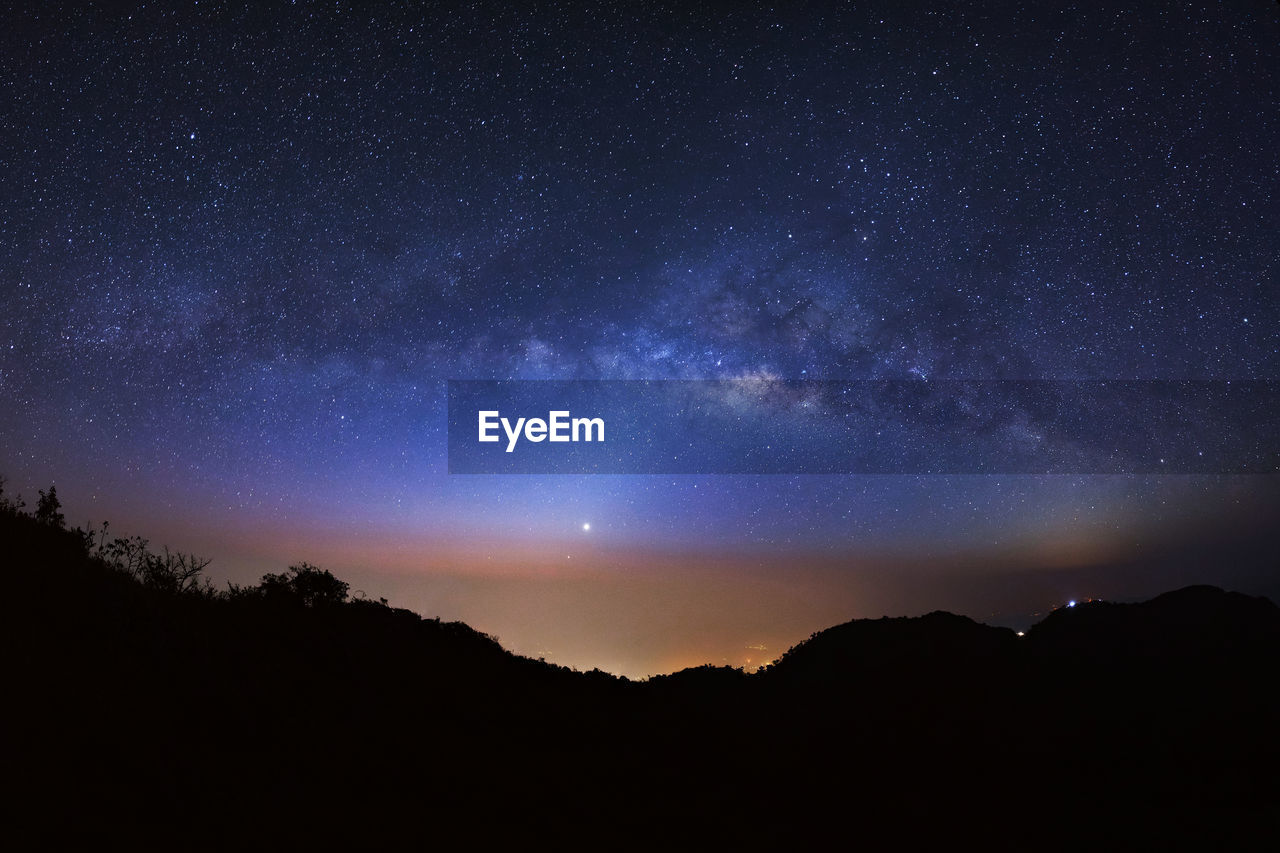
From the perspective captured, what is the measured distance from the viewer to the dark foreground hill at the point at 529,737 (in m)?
9.05

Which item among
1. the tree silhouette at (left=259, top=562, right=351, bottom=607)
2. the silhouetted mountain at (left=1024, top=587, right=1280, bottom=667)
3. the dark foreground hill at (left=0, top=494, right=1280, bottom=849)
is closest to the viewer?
the dark foreground hill at (left=0, top=494, right=1280, bottom=849)

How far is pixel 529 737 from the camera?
17.8 metres

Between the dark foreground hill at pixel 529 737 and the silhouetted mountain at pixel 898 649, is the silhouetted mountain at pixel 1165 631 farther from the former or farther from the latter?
the silhouetted mountain at pixel 898 649

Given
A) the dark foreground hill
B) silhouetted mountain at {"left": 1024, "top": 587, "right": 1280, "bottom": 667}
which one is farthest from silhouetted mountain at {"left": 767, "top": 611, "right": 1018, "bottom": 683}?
silhouetted mountain at {"left": 1024, "top": 587, "right": 1280, "bottom": 667}

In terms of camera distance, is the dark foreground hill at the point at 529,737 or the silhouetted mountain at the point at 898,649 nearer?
the dark foreground hill at the point at 529,737

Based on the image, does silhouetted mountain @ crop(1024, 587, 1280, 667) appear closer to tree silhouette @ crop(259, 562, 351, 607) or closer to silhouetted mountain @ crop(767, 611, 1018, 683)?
silhouetted mountain @ crop(767, 611, 1018, 683)

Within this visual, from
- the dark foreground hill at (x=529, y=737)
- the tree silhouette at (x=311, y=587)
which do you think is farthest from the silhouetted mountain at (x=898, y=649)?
the tree silhouette at (x=311, y=587)

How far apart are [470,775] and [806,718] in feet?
66.0

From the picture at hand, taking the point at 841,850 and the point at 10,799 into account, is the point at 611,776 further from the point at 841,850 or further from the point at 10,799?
the point at 10,799

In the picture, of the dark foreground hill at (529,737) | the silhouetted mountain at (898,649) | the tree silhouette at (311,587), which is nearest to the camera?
the dark foreground hill at (529,737)

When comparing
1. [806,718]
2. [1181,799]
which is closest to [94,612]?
[806,718]

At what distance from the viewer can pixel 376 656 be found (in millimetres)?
19438

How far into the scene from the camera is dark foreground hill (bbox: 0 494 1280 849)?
9055 millimetres

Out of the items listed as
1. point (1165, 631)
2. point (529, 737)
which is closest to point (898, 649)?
point (1165, 631)
